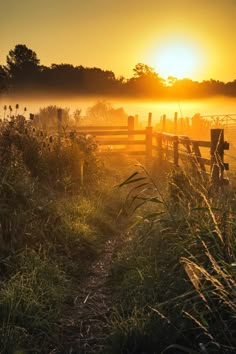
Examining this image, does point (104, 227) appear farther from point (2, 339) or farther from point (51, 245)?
point (2, 339)

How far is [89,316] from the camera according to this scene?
4391 millimetres

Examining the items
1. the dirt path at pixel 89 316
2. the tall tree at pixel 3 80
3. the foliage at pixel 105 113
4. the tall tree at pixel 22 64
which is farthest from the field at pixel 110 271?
the foliage at pixel 105 113

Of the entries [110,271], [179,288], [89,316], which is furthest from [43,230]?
[179,288]

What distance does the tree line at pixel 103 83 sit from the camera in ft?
89.3

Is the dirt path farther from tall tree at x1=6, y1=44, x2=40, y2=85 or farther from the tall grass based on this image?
tall tree at x1=6, y1=44, x2=40, y2=85

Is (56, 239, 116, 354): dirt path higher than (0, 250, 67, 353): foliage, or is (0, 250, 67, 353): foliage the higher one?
(0, 250, 67, 353): foliage

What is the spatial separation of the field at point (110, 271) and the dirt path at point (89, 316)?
0.03 feet

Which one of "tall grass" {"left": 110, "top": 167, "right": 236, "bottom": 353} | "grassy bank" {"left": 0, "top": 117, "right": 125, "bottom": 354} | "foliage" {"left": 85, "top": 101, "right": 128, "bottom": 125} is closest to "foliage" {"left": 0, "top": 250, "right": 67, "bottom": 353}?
"grassy bank" {"left": 0, "top": 117, "right": 125, "bottom": 354}

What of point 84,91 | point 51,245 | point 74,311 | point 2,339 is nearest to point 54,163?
point 51,245

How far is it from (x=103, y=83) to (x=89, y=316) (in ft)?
93.4

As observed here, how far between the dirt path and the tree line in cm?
2258

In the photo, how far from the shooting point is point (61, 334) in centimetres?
398

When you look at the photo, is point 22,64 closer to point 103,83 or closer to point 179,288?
point 103,83

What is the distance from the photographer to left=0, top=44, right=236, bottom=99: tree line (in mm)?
27219
